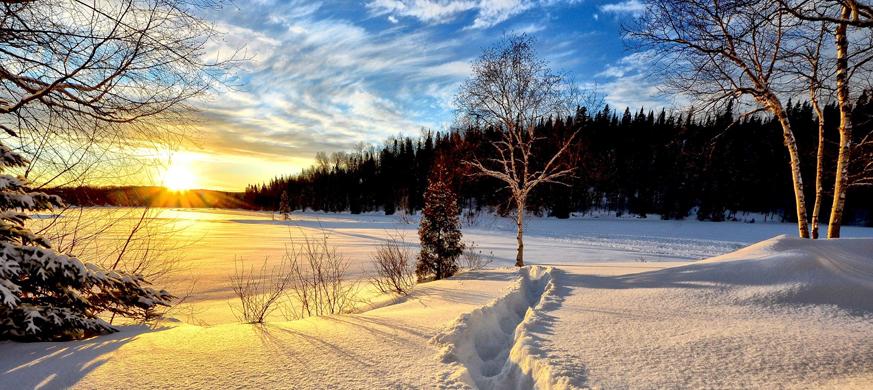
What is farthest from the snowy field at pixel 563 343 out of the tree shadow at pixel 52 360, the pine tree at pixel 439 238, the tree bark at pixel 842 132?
the pine tree at pixel 439 238

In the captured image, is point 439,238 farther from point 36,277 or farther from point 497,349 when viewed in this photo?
point 36,277

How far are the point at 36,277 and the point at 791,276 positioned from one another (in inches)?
317

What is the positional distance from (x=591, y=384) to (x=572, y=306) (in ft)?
7.59

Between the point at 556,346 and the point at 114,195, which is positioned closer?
the point at 556,346

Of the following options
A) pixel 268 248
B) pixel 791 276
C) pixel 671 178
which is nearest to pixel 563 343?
pixel 791 276

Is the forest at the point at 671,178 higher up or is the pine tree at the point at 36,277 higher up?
the forest at the point at 671,178

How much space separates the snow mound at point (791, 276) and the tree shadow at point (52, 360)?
6.15 metres

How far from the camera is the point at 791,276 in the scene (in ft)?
14.2

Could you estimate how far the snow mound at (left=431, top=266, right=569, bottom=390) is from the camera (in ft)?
8.75

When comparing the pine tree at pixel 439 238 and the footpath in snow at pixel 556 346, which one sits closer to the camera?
the footpath in snow at pixel 556 346

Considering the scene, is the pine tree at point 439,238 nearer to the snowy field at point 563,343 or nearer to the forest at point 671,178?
the snowy field at point 563,343

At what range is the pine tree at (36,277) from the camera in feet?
10.1

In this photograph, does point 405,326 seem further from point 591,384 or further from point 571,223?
point 571,223

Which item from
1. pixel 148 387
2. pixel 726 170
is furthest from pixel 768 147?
pixel 148 387
